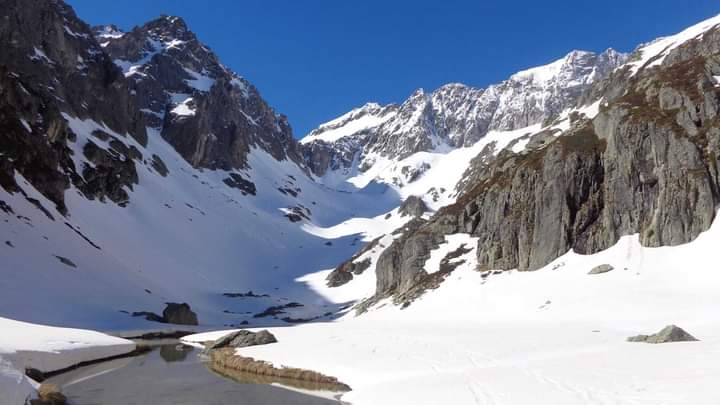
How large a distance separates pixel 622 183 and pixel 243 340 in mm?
47324

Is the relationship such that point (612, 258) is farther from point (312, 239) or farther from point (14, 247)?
point (312, 239)

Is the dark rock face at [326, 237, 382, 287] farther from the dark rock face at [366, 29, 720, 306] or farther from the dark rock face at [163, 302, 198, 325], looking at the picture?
the dark rock face at [163, 302, 198, 325]

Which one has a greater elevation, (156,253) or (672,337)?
(156,253)

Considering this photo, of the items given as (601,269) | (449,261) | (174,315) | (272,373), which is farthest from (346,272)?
(272,373)

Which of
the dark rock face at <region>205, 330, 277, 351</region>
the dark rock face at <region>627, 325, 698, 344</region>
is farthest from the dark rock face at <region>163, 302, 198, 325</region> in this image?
the dark rock face at <region>627, 325, 698, 344</region>

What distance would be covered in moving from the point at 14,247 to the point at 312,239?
125 m

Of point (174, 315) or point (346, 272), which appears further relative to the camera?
point (346, 272)

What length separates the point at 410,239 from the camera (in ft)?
293

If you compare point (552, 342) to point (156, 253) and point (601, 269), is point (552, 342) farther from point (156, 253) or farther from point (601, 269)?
point (156, 253)

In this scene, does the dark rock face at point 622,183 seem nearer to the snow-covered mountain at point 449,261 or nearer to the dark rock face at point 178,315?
the snow-covered mountain at point 449,261

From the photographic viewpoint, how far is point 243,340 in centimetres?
4238

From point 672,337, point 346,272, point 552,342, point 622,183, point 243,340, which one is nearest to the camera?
point 672,337

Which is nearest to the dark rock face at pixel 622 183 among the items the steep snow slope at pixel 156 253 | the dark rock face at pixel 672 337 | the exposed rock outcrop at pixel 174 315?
the dark rock face at pixel 672 337

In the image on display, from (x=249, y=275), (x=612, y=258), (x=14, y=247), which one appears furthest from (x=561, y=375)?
(x=249, y=275)
